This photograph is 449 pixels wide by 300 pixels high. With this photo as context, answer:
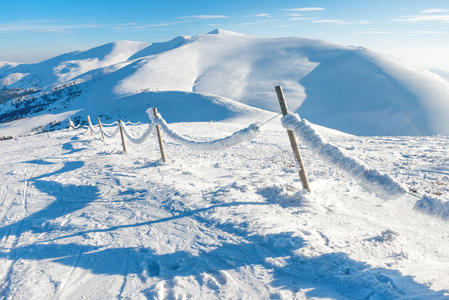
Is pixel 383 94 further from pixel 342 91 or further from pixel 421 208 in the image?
pixel 421 208

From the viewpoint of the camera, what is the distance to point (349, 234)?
4.46 m

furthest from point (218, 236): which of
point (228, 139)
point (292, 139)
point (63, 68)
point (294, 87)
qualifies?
point (63, 68)

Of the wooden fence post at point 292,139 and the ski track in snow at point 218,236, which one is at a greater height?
the wooden fence post at point 292,139

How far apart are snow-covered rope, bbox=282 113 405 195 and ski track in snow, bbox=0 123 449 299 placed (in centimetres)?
38

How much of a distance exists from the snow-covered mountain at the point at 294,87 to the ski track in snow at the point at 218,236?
71.6 feet

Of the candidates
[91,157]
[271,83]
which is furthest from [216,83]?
[91,157]

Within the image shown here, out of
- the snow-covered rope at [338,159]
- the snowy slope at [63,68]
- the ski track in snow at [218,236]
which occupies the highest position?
the snowy slope at [63,68]

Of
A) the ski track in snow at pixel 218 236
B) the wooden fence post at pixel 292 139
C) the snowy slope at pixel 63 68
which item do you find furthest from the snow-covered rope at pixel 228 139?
the snowy slope at pixel 63 68

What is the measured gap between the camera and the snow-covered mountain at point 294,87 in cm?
3423

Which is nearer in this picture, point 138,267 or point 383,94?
point 138,267

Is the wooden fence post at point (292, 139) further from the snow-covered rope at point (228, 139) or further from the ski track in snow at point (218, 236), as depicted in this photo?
the snow-covered rope at point (228, 139)

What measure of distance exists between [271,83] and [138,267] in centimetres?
5499

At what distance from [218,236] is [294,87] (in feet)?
169

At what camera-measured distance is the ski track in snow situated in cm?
348
